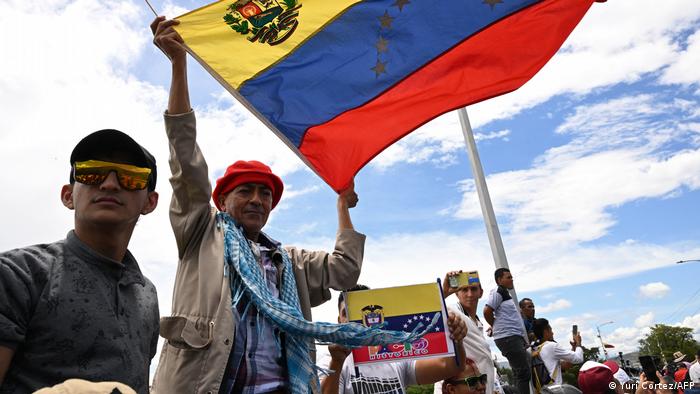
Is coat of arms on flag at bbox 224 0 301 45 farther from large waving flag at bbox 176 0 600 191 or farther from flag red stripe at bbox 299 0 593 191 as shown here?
flag red stripe at bbox 299 0 593 191

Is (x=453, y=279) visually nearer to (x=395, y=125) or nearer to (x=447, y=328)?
(x=447, y=328)

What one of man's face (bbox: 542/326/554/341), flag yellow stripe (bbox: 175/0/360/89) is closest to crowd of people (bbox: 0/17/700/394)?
flag yellow stripe (bbox: 175/0/360/89)

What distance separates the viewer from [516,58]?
3.78 metres

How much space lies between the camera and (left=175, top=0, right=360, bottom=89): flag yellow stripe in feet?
10.2

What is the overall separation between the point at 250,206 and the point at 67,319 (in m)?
1.43

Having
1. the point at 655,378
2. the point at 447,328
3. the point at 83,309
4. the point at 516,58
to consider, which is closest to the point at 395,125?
the point at 516,58

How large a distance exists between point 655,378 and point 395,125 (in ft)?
12.3

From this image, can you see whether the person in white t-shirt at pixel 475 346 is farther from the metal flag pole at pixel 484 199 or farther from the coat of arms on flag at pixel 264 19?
the metal flag pole at pixel 484 199

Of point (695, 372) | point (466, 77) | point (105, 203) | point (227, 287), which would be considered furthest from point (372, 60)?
point (695, 372)

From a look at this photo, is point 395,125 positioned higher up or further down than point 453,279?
Result: higher up

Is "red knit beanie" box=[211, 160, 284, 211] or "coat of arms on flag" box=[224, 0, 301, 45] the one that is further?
"coat of arms on flag" box=[224, 0, 301, 45]

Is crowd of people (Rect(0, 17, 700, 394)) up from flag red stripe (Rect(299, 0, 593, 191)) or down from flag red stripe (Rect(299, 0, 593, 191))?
down

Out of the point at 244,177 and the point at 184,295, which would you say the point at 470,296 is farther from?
the point at 184,295

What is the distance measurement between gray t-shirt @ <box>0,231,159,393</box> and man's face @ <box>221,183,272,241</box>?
1.08m
